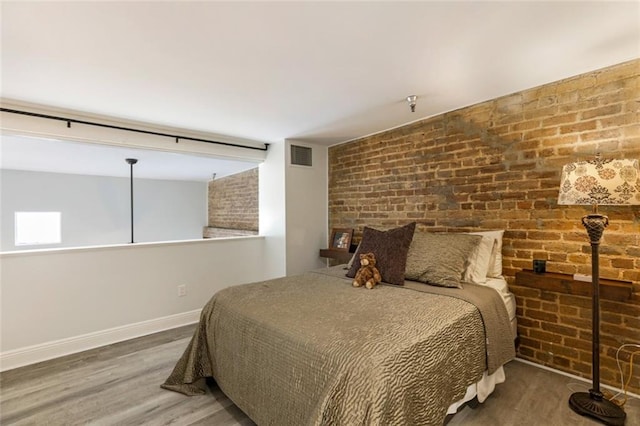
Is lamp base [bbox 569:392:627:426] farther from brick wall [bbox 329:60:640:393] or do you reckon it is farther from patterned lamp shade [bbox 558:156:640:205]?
patterned lamp shade [bbox 558:156:640:205]

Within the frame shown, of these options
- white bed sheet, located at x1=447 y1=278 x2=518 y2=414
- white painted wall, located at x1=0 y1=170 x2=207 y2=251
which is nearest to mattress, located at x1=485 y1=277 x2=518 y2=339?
white bed sheet, located at x1=447 y1=278 x2=518 y2=414

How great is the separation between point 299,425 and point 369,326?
21.1 inches

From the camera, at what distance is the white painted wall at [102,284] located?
8.37 feet

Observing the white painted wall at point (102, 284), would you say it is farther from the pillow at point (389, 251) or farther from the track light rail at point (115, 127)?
the pillow at point (389, 251)

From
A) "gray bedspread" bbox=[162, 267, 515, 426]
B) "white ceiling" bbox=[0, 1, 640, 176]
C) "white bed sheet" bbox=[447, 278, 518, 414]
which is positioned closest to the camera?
"gray bedspread" bbox=[162, 267, 515, 426]

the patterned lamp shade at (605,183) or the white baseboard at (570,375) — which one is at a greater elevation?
the patterned lamp shade at (605,183)

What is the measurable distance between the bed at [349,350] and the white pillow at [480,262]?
69 millimetres

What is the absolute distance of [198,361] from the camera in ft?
6.84

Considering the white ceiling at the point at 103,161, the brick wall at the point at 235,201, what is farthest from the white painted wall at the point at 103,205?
the brick wall at the point at 235,201

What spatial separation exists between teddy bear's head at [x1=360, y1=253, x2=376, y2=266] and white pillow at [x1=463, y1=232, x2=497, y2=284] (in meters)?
0.73

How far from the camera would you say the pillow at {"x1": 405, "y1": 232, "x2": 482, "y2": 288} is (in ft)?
7.40

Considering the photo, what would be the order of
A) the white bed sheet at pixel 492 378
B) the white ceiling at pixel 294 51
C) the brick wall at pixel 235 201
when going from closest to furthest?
the white ceiling at pixel 294 51
the white bed sheet at pixel 492 378
the brick wall at pixel 235 201

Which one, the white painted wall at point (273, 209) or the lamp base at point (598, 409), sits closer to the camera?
the lamp base at point (598, 409)

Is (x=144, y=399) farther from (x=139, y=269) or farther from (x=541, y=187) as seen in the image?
(x=541, y=187)
